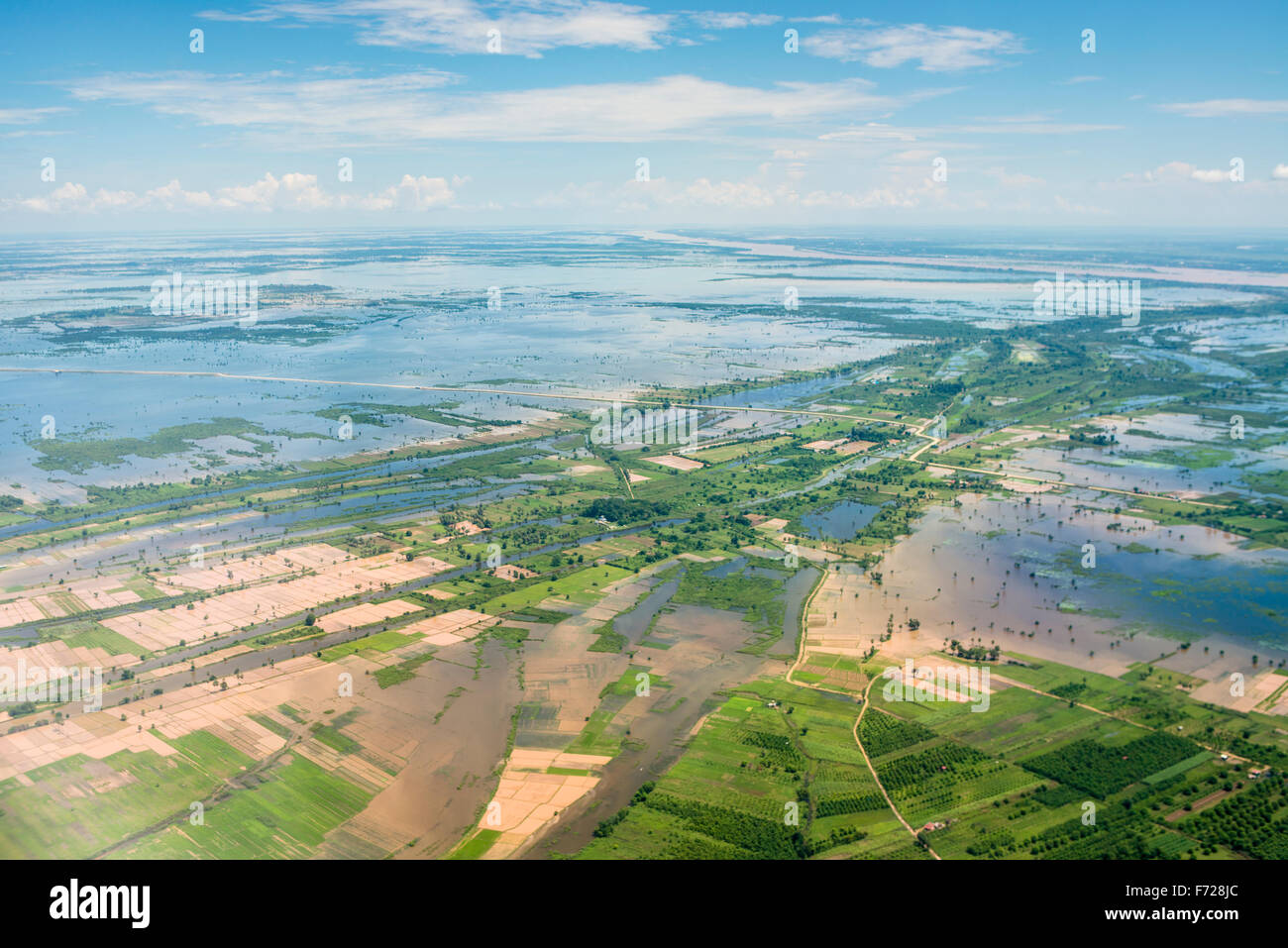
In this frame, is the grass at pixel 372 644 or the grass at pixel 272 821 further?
the grass at pixel 372 644

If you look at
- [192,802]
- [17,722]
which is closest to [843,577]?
[192,802]

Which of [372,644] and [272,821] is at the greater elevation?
[372,644]

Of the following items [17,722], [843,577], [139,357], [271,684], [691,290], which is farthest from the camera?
[691,290]

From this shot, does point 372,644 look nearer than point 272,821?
No

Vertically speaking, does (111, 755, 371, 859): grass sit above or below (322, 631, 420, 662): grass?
below

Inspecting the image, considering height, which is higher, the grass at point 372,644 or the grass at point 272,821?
the grass at point 372,644

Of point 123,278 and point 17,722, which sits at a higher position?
point 123,278

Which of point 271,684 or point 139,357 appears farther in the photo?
point 139,357

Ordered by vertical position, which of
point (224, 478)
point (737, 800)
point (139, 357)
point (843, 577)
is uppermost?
point (139, 357)

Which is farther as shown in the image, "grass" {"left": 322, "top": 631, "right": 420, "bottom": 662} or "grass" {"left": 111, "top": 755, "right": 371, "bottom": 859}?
"grass" {"left": 322, "top": 631, "right": 420, "bottom": 662}

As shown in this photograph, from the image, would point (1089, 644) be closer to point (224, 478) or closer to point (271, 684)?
point (271, 684)
